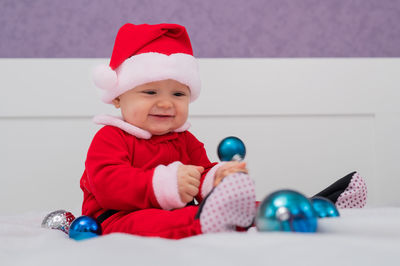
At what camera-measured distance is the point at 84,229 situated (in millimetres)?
822

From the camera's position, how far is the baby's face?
0.98 metres

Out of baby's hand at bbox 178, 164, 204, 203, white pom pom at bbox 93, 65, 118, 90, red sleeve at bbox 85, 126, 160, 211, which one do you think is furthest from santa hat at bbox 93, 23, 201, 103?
baby's hand at bbox 178, 164, 204, 203

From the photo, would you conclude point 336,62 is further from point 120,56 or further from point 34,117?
point 34,117

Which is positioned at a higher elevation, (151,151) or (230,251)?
(151,151)

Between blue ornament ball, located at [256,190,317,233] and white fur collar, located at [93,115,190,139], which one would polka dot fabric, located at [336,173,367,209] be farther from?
white fur collar, located at [93,115,190,139]

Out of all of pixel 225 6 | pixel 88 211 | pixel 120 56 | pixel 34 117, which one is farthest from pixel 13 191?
pixel 225 6

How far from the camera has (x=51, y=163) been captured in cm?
161

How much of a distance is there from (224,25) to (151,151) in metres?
0.94

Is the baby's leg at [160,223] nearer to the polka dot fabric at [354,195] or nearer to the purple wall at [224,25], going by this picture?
the polka dot fabric at [354,195]

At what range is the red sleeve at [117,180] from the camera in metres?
0.85

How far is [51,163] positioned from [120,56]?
0.76m

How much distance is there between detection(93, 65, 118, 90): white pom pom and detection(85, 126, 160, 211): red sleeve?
14cm

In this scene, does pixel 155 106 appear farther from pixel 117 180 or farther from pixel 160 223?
pixel 160 223

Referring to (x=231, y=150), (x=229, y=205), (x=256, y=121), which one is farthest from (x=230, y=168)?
(x=256, y=121)
